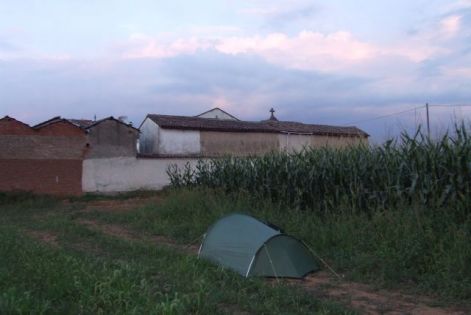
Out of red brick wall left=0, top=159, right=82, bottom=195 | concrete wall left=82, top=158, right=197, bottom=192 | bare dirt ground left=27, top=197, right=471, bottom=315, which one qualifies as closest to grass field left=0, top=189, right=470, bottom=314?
bare dirt ground left=27, top=197, right=471, bottom=315

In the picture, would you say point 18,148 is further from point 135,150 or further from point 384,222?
point 384,222

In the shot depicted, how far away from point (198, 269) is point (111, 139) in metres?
21.3

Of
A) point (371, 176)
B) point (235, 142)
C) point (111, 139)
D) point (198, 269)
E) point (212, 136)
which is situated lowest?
point (198, 269)

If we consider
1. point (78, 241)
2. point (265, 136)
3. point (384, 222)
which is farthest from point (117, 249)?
point (265, 136)

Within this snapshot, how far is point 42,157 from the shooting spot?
85.6 ft

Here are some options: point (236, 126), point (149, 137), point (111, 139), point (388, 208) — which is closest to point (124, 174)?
point (111, 139)

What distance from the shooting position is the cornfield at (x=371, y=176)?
9539 mm

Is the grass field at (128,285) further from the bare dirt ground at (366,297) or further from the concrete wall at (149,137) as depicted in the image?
the concrete wall at (149,137)

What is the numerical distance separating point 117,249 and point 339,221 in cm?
481

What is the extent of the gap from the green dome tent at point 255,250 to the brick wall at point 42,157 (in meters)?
19.3

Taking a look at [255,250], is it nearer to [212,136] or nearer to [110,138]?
[110,138]

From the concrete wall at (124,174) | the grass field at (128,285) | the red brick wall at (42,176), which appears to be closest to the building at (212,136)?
the concrete wall at (124,174)

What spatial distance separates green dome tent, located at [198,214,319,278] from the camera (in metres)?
8.30

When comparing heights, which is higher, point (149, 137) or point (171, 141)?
point (149, 137)
